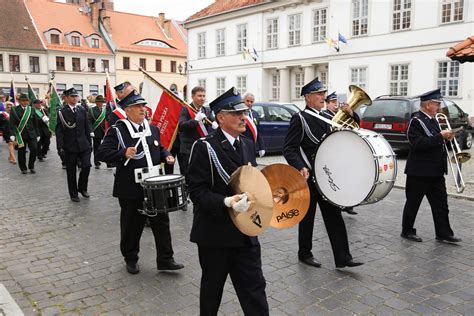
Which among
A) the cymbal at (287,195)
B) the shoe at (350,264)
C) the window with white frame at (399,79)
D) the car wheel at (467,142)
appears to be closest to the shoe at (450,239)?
the shoe at (350,264)

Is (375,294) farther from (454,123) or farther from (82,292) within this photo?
(454,123)

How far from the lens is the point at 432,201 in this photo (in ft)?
20.7

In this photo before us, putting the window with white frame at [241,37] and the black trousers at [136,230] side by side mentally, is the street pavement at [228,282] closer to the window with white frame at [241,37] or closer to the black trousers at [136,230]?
the black trousers at [136,230]

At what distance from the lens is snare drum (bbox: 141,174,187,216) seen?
4.76m

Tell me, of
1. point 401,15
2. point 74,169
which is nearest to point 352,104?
point 74,169

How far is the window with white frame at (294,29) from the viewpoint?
31688 mm

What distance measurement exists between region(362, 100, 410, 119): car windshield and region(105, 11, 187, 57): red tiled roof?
148 feet

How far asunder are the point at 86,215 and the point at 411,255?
203 inches

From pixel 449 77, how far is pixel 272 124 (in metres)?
13.5

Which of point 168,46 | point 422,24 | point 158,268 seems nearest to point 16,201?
point 158,268

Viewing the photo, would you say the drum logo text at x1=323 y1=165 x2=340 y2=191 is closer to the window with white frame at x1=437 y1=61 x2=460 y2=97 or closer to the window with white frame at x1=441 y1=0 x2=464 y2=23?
the window with white frame at x1=437 y1=61 x2=460 y2=97

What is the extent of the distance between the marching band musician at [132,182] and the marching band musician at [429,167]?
3.32 metres

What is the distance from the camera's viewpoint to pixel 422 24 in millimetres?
25062

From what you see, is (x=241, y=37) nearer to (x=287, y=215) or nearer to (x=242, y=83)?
(x=242, y=83)
